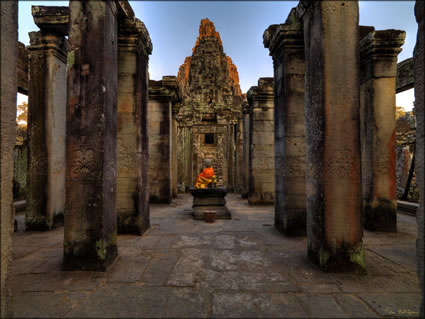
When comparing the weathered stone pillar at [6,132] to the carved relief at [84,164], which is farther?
the carved relief at [84,164]

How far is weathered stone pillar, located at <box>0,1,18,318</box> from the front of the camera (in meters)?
1.84

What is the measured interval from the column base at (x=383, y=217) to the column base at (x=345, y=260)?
2.71m

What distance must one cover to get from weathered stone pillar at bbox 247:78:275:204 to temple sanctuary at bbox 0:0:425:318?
7.05 feet

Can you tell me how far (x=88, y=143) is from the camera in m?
2.95

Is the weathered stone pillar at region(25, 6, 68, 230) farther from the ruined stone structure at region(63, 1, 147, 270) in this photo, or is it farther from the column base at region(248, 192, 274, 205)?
the column base at region(248, 192, 274, 205)

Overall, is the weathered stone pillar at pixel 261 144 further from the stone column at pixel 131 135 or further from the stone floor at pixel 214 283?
the stone column at pixel 131 135

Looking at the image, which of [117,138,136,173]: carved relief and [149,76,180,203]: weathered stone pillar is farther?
[149,76,180,203]: weathered stone pillar

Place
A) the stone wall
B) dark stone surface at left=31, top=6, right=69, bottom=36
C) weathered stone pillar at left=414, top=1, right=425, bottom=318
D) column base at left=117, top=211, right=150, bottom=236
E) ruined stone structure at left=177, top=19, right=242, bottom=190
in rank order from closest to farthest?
weathered stone pillar at left=414, top=1, right=425, bottom=318 < column base at left=117, top=211, right=150, bottom=236 < dark stone surface at left=31, top=6, right=69, bottom=36 < the stone wall < ruined stone structure at left=177, top=19, right=242, bottom=190

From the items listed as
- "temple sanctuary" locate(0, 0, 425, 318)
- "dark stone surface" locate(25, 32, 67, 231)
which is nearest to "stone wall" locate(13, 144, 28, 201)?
"temple sanctuary" locate(0, 0, 425, 318)

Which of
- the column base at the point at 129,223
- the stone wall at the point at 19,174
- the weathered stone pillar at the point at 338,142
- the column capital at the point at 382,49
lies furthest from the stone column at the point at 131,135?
the stone wall at the point at 19,174

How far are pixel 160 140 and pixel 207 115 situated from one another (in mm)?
7411

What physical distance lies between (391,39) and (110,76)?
230 inches

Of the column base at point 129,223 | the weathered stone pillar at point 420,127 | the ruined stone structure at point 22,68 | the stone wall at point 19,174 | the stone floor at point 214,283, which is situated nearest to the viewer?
the weathered stone pillar at point 420,127

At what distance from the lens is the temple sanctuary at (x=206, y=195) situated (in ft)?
6.93
